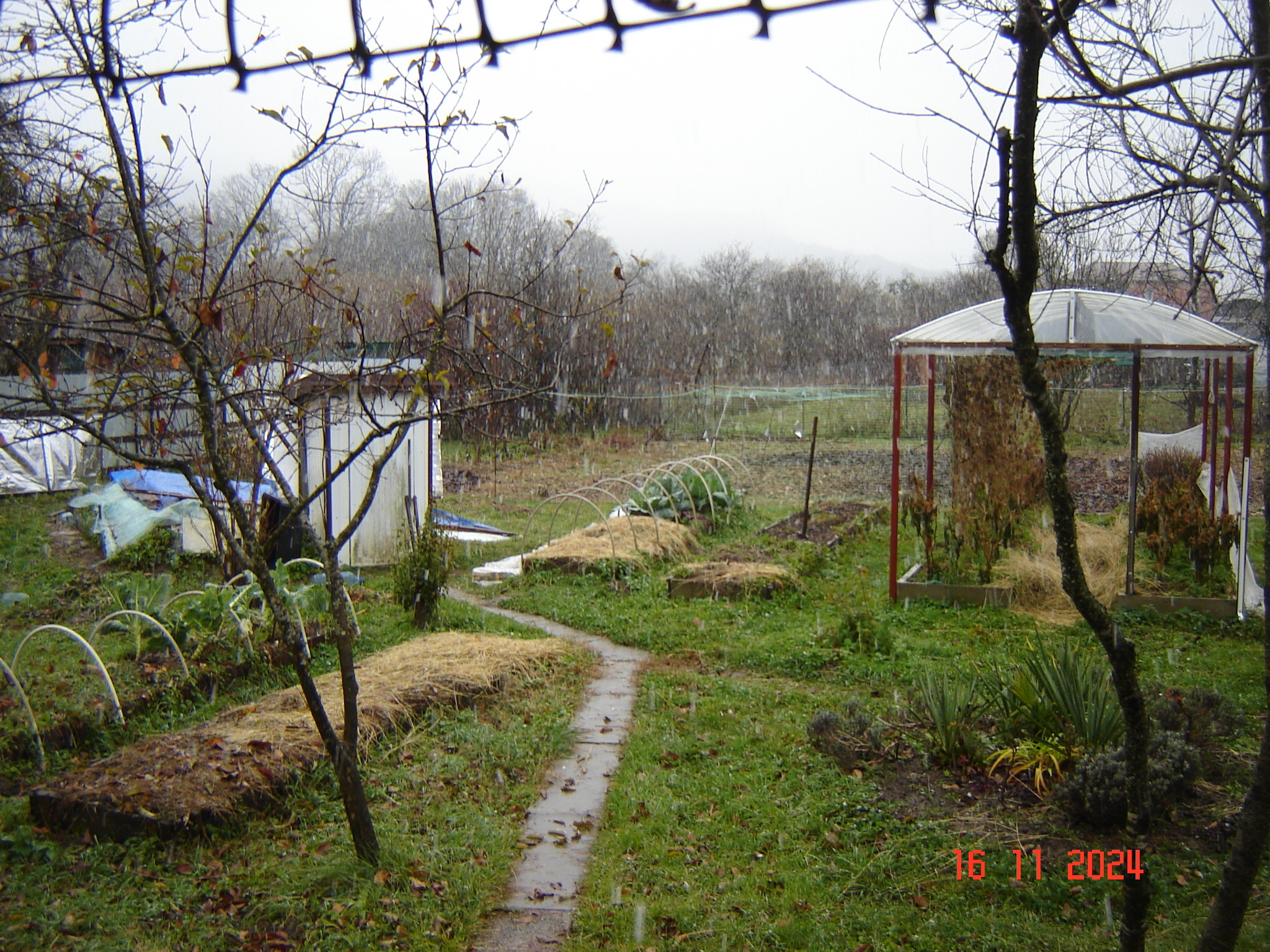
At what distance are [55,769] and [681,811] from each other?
2996 mm

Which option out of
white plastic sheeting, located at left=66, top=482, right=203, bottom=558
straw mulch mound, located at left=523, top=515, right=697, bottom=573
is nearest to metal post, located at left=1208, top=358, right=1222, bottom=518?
straw mulch mound, located at left=523, top=515, right=697, bottom=573

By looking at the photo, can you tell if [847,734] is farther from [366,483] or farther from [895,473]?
[366,483]

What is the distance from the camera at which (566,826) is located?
4.03 meters

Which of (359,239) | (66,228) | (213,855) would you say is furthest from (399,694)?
(359,239)

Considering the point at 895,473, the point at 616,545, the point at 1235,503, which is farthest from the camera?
the point at 616,545

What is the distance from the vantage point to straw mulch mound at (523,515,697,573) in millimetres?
9047

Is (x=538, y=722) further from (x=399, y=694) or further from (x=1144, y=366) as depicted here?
(x=1144, y=366)

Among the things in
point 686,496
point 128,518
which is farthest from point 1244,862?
point 128,518

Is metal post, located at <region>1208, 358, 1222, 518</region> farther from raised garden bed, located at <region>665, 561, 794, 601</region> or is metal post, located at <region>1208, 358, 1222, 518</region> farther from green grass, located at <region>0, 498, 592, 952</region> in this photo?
green grass, located at <region>0, 498, 592, 952</region>

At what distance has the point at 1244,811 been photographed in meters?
2.11

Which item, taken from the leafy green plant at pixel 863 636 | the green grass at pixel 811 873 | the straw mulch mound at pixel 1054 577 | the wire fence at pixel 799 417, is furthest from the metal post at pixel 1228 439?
the wire fence at pixel 799 417

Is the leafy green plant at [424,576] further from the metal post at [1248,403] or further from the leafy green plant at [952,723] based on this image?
the metal post at [1248,403]

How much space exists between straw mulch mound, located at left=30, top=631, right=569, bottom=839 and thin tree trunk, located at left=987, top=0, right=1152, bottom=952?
11.1ft

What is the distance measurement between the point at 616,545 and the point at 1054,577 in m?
4.13
